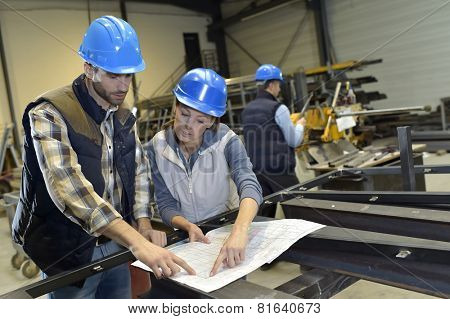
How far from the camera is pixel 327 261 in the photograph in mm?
1010

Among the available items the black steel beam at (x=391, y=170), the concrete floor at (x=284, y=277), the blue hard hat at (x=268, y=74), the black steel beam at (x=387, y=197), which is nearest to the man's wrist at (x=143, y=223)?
the black steel beam at (x=387, y=197)

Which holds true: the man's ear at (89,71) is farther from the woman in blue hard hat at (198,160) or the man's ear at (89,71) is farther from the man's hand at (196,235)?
the man's hand at (196,235)

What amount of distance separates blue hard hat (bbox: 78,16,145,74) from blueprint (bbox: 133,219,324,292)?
1.72 feet

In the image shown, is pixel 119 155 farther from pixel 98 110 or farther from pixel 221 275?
pixel 221 275

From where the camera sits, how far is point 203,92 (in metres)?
1.28

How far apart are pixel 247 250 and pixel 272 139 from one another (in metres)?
1.84

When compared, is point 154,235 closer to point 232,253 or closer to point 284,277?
point 232,253

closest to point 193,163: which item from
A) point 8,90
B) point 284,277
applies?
point 284,277

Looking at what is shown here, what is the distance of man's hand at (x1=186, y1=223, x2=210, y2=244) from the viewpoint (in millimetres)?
1182

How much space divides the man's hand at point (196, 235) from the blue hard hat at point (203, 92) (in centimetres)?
36

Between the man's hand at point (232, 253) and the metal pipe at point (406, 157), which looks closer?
the man's hand at point (232, 253)

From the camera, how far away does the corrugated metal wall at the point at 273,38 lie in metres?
8.35
